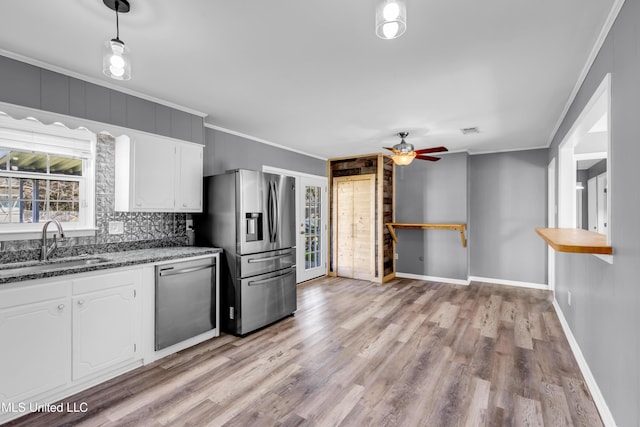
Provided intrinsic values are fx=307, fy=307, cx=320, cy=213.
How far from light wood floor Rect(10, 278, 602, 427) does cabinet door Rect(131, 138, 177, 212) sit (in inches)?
57.3

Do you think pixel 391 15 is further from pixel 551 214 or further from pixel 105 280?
pixel 551 214

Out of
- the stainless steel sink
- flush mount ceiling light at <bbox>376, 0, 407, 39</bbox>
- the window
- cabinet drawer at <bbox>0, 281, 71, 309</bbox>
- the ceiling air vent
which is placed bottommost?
cabinet drawer at <bbox>0, 281, 71, 309</bbox>

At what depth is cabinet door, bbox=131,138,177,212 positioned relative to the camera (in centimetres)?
289

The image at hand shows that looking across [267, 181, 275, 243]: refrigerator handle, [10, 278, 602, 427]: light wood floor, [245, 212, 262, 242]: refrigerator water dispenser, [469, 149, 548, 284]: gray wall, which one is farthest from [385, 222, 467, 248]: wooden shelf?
[245, 212, 262, 242]: refrigerator water dispenser

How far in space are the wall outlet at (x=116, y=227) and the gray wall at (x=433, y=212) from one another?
184 inches

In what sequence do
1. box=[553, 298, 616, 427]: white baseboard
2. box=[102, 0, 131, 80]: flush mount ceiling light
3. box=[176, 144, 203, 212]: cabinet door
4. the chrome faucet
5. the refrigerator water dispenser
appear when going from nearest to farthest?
box=[102, 0, 131, 80]: flush mount ceiling light, box=[553, 298, 616, 427]: white baseboard, the chrome faucet, box=[176, 144, 203, 212]: cabinet door, the refrigerator water dispenser

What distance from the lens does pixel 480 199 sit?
221 inches

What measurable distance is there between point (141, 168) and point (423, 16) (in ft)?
8.73

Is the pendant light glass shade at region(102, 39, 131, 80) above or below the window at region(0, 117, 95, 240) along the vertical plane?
above

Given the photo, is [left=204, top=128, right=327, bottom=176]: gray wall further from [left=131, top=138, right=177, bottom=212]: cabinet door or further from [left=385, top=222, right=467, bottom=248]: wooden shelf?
[left=385, top=222, right=467, bottom=248]: wooden shelf

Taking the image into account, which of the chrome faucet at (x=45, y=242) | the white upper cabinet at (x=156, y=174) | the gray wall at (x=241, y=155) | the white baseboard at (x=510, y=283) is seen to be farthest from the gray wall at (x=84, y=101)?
the white baseboard at (x=510, y=283)

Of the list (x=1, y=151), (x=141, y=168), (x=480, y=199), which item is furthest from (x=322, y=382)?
(x=480, y=199)

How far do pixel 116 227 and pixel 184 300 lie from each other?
3.23ft

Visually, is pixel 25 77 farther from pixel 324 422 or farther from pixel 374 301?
pixel 374 301
